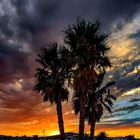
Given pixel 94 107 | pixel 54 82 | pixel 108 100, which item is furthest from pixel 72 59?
pixel 108 100

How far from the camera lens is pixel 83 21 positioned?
1324 inches

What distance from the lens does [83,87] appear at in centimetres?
3384

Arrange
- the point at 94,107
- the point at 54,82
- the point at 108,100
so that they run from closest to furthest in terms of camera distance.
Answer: the point at 54,82
the point at 94,107
the point at 108,100

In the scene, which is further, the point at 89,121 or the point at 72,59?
the point at 89,121

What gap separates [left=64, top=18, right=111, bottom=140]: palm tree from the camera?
33919 mm

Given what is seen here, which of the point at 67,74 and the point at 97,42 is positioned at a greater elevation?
the point at 97,42

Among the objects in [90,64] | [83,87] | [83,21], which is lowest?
[83,87]

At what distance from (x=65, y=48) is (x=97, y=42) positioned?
11.1 ft

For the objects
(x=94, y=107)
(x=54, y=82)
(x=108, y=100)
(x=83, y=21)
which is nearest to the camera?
(x=83, y=21)

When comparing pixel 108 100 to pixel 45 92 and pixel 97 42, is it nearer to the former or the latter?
pixel 45 92

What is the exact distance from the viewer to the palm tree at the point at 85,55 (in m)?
33.9

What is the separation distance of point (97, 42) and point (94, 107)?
1611 centimetres

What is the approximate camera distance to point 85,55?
34.7 meters

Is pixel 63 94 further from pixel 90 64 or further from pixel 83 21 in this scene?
pixel 83 21
